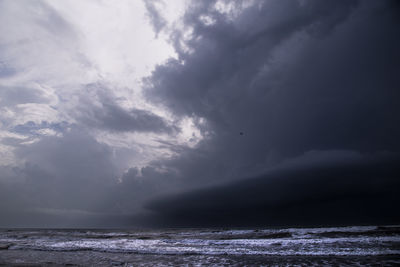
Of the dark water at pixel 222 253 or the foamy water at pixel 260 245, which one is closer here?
the dark water at pixel 222 253

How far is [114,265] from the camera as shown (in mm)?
15055

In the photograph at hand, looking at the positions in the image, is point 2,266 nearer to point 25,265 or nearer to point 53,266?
point 25,265

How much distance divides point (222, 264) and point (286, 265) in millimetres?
3913

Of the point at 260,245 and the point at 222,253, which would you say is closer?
the point at 222,253

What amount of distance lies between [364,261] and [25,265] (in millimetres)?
21640

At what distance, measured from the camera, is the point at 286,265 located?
14.1 metres

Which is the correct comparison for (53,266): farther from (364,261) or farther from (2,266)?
(364,261)

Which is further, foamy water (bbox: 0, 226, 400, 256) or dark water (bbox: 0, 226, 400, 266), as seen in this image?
foamy water (bbox: 0, 226, 400, 256)

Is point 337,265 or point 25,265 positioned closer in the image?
A: point 337,265

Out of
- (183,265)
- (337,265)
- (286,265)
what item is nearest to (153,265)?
(183,265)

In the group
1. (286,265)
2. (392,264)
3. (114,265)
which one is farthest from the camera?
(114,265)

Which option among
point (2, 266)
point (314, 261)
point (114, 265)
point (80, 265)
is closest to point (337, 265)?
point (314, 261)

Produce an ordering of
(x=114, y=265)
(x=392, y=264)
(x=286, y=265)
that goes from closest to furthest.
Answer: (x=392, y=264)
(x=286, y=265)
(x=114, y=265)

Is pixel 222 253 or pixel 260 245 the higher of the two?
pixel 222 253
